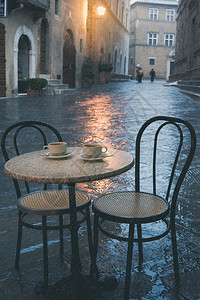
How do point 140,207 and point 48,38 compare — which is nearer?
point 140,207

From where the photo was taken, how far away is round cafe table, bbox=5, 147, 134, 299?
153cm

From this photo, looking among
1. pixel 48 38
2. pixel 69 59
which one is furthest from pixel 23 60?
pixel 69 59

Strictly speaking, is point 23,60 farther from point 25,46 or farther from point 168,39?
point 168,39

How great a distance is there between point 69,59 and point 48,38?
115 inches

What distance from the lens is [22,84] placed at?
14.8m

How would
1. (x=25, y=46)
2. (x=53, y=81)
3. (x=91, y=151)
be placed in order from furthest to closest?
(x=53, y=81) → (x=25, y=46) → (x=91, y=151)

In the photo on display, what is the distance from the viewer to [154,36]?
4841 cm

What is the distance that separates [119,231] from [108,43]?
28010 mm

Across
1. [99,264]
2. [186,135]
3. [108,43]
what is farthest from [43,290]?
[108,43]

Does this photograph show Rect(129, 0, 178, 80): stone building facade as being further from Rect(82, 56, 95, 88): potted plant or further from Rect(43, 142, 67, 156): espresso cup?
Rect(43, 142, 67, 156): espresso cup

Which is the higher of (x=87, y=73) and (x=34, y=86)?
(x=87, y=73)

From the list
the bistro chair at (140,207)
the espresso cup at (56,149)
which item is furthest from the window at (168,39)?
the espresso cup at (56,149)

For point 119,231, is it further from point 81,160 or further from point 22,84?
point 22,84

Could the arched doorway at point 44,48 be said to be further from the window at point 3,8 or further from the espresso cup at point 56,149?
the espresso cup at point 56,149
